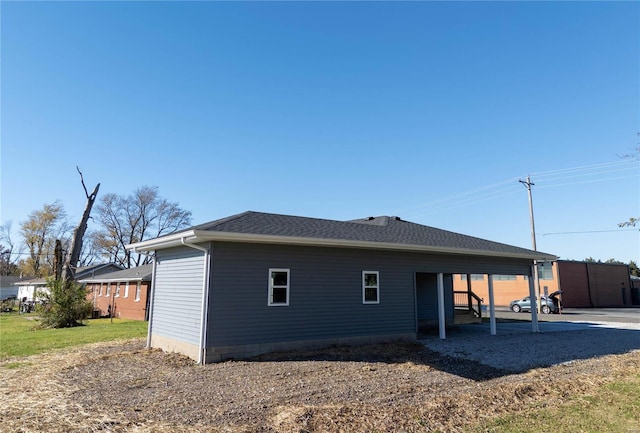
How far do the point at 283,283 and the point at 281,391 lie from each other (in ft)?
12.5

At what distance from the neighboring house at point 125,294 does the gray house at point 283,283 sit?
38.1ft

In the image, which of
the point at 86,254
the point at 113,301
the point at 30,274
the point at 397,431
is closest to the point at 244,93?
the point at 397,431

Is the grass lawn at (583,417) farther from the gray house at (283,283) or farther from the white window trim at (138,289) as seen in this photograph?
the white window trim at (138,289)

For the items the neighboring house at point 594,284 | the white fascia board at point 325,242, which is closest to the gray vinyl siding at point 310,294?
the white fascia board at point 325,242

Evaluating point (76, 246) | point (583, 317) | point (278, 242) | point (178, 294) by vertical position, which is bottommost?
point (583, 317)

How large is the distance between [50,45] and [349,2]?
9189 millimetres

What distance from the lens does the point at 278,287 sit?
10.0m

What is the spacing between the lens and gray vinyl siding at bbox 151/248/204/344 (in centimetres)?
955

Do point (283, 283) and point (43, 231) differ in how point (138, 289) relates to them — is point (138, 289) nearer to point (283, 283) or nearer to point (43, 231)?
point (283, 283)

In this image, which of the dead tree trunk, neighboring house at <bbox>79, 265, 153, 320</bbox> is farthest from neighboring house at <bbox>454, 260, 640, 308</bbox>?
the dead tree trunk

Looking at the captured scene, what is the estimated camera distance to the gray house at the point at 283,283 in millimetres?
9203

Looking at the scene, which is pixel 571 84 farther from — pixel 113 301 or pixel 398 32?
pixel 113 301

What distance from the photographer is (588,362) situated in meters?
9.26

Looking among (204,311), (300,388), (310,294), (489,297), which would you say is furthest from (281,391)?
(489,297)
